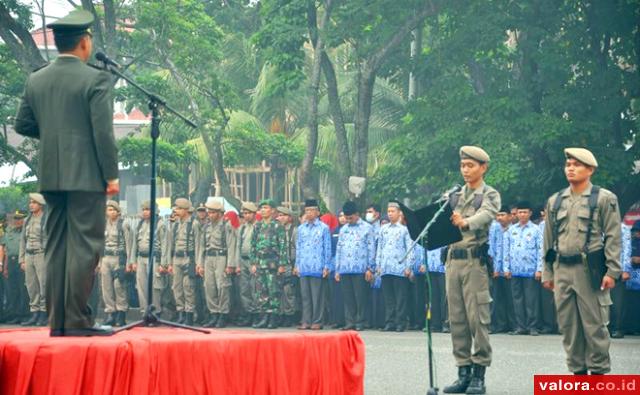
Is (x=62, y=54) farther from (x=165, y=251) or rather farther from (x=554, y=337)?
(x=165, y=251)

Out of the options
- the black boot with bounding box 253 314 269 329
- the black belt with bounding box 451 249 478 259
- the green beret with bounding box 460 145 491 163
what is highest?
the green beret with bounding box 460 145 491 163

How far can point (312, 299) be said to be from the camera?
2053 centimetres

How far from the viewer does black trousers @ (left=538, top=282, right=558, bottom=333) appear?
18.9 m

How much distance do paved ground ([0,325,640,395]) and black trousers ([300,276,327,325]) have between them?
226 cm

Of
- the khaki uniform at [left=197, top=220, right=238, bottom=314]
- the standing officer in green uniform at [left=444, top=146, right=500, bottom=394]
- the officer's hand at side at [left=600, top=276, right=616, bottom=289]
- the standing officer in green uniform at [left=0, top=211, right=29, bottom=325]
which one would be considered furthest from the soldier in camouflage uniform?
the officer's hand at side at [left=600, top=276, right=616, bottom=289]

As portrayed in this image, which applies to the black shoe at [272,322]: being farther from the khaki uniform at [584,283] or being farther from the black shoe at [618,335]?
the khaki uniform at [584,283]

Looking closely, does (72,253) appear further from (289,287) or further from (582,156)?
(289,287)

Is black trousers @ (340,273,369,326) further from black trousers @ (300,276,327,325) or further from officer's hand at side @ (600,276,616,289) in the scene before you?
officer's hand at side @ (600,276,616,289)

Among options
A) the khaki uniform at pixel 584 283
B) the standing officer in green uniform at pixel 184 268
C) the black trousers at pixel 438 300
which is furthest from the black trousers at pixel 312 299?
the khaki uniform at pixel 584 283

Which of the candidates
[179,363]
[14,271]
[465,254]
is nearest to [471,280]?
[465,254]

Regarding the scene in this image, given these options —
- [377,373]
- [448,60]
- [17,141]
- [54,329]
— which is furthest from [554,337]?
[17,141]

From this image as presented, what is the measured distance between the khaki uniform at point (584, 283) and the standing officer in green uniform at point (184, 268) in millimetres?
11837

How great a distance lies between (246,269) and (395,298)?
304 cm

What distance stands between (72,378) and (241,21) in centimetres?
3217
